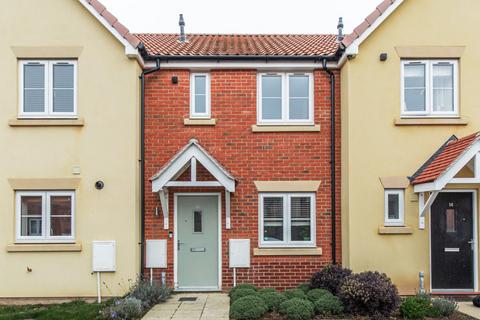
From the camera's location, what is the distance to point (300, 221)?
1197cm

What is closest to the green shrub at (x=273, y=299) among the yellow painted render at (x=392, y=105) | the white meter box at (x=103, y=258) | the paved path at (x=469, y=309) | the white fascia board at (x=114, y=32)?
the yellow painted render at (x=392, y=105)

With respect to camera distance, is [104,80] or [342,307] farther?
[104,80]

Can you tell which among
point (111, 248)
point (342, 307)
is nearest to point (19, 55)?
point (111, 248)

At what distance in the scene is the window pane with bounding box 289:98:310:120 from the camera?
12156 millimetres

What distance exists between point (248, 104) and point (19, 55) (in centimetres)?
543

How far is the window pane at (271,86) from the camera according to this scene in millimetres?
12180

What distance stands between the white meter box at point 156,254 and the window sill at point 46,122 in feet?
10.8

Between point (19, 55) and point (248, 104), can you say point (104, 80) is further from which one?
point (248, 104)

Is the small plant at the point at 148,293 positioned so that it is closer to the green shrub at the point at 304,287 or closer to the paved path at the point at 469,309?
the green shrub at the point at 304,287

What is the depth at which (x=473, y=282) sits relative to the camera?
11.4 m

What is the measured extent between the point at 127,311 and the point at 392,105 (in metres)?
7.43

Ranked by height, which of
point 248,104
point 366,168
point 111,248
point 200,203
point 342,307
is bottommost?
point 342,307

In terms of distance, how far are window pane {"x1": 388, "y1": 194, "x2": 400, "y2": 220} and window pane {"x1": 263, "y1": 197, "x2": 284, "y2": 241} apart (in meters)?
2.54

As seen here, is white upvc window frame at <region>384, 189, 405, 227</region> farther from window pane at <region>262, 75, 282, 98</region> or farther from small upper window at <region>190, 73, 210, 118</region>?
small upper window at <region>190, 73, 210, 118</region>
